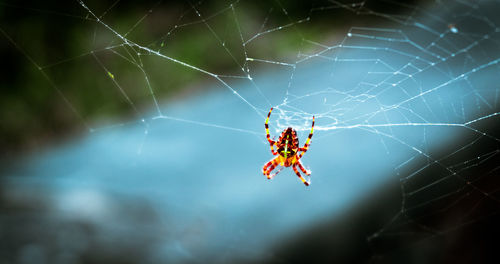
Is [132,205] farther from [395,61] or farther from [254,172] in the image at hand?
[395,61]

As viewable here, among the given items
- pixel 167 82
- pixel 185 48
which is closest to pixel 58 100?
pixel 167 82

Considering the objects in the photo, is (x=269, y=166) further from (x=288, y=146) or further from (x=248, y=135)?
(x=248, y=135)

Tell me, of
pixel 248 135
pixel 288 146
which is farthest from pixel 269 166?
pixel 248 135

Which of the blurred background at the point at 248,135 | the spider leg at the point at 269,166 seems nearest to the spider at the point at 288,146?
the spider leg at the point at 269,166

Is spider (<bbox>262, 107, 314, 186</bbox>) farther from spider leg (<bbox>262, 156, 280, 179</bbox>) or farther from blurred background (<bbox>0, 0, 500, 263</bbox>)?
blurred background (<bbox>0, 0, 500, 263</bbox>)

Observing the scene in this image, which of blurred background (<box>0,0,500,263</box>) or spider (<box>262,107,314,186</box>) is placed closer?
spider (<box>262,107,314,186</box>)

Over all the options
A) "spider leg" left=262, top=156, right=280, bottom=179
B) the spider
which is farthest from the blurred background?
"spider leg" left=262, top=156, right=280, bottom=179

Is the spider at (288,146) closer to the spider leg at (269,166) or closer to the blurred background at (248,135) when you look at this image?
the spider leg at (269,166)

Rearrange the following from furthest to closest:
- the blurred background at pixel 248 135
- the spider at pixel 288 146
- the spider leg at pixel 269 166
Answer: the blurred background at pixel 248 135 < the spider leg at pixel 269 166 < the spider at pixel 288 146
